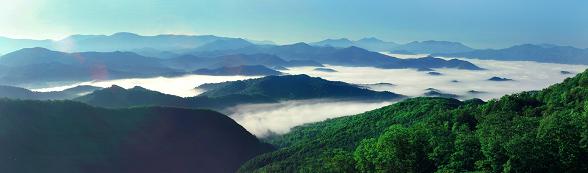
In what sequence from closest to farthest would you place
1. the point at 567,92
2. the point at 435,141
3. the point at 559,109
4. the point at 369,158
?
the point at 435,141
the point at 369,158
the point at 559,109
the point at 567,92

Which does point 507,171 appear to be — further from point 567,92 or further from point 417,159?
point 567,92

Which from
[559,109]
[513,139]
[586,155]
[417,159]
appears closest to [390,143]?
[417,159]

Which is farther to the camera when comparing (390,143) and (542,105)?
(542,105)

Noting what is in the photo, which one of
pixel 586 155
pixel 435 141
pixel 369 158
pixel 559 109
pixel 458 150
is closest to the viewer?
pixel 586 155

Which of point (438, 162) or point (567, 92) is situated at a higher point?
point (567, 92)

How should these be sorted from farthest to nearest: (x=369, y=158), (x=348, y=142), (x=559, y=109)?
(x=348, y=142), (x=559, y=109), (x=369, y=158)

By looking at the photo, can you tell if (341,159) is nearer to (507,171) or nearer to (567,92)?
(507,171)

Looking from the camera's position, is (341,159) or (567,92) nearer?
(341,159)

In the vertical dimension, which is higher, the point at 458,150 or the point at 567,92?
the point at 567,92

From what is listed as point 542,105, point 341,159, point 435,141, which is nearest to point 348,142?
point 542,105
